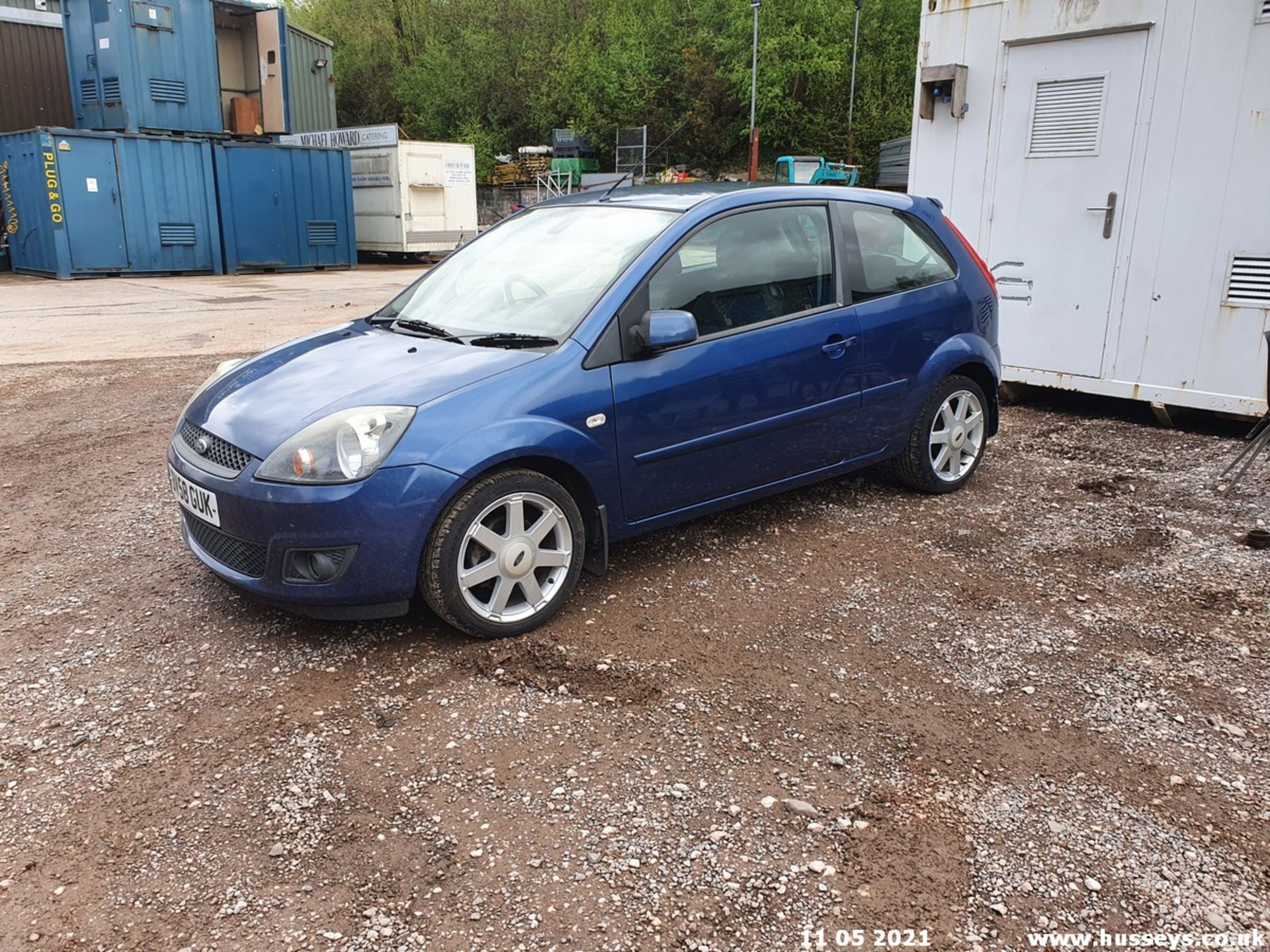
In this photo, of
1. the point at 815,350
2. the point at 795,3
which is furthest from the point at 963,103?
the point at 795,3

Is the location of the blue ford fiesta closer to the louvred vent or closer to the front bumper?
the front bumper

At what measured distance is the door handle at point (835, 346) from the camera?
448 centimetres

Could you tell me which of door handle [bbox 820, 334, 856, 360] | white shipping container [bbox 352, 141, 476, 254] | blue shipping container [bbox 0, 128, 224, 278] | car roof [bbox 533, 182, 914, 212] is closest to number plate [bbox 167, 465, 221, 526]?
car roof [bbox 533, 182, 914, 212]

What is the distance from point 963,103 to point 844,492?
379 cm

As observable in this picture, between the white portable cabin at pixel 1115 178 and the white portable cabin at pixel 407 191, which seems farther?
the white portable cabin at pixel 407 191

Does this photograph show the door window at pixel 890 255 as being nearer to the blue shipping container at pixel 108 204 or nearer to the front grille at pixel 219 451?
the front grille at pixel 219 451

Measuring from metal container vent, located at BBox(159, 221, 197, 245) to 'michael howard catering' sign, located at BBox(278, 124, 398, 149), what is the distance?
3.29m

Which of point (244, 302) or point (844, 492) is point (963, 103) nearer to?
Answer: point (844, 492)

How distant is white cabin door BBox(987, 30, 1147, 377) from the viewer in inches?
263

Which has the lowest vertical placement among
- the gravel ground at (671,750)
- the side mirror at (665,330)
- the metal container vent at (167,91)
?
the gravel ground at (671,750)

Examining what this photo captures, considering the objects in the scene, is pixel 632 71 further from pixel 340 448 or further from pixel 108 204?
pixel 340 448

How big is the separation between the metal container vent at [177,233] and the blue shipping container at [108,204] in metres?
0.01

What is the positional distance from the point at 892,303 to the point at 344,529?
9.35ft

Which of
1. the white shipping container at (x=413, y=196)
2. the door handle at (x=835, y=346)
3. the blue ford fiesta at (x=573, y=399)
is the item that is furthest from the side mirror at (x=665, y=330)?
the white shipping container at (x=413, y=196)
